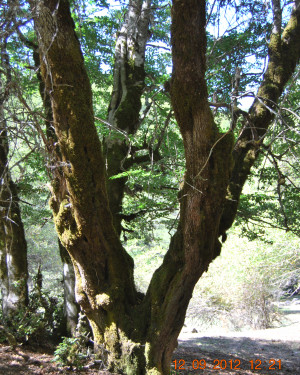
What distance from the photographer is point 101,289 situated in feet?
11.4

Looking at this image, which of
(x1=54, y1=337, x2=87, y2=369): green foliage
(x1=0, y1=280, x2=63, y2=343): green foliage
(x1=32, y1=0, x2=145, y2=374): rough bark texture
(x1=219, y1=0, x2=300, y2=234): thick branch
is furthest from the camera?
(x1=0, y1=280, x2=63, y2=343): green foliage

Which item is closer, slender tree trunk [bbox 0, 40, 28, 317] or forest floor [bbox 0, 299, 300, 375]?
forest floor [bbox 0, 299, 300, 375]

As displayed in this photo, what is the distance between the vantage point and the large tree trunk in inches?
109

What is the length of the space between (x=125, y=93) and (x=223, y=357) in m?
5.44

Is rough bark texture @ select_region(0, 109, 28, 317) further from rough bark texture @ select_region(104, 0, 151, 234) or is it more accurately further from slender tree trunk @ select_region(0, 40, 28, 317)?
rough bark texture @ select_region(104, 0, 151, 234)

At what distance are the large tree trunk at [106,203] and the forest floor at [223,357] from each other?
2.09 ft

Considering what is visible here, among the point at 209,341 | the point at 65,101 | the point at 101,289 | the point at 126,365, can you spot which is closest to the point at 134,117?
the point at 65,101

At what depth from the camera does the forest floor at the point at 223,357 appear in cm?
397

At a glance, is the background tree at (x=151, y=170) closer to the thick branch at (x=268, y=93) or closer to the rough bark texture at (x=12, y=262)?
the thick branch at (x=268, y=93)

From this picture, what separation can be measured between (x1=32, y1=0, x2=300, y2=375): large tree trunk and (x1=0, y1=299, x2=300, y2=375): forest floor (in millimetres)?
638

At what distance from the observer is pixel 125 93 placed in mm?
5465

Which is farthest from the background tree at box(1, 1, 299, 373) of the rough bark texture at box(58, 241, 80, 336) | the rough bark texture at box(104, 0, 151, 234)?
the rough bark texture at box(104, 0, 151, 234)

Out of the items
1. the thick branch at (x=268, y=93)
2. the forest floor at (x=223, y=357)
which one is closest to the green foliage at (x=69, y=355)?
the forest floor at (x=223, y=357)

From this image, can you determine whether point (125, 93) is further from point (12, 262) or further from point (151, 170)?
point (12, 262)
